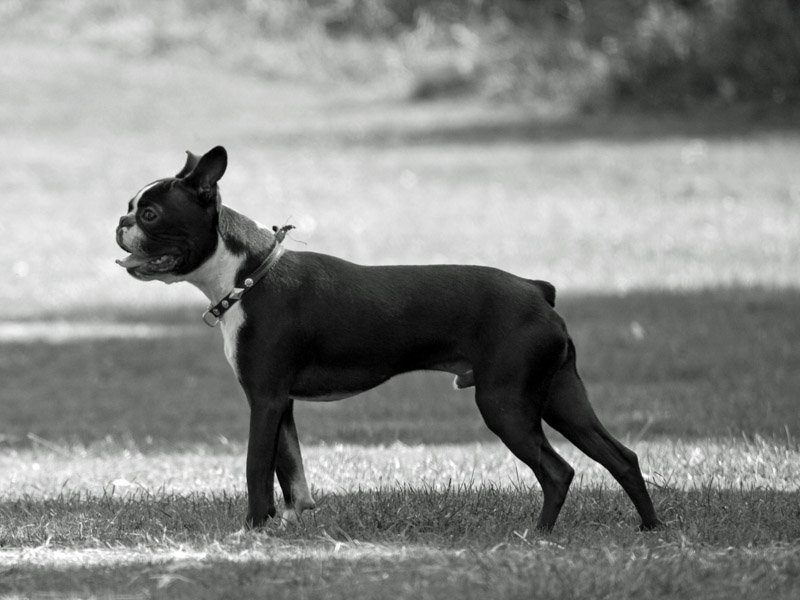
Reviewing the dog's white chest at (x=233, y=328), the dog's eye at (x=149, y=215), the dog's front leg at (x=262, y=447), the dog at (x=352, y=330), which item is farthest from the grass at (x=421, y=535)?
the dog's eye at (x=149, y=215)

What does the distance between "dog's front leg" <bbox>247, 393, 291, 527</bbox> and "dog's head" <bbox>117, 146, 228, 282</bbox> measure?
67cm

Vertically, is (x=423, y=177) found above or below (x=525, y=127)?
below

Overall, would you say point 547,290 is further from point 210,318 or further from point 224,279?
point 210,318

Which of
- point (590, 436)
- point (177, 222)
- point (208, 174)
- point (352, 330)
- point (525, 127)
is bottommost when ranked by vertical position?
point (525, 127)

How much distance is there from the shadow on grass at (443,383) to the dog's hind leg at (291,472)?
3.28m

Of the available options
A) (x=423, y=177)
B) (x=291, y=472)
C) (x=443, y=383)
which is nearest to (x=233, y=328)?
(x=291, y=472)

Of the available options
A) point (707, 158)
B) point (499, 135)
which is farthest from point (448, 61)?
point (707, 158)

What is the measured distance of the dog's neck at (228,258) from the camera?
6.08 meters

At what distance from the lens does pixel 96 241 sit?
18.0 meters

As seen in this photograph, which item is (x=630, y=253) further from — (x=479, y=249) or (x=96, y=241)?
(x=96, y=241)

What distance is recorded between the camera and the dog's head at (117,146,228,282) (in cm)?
604

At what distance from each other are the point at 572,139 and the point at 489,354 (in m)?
17.1

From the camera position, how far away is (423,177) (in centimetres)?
2075

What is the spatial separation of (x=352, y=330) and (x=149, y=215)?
0.98m
